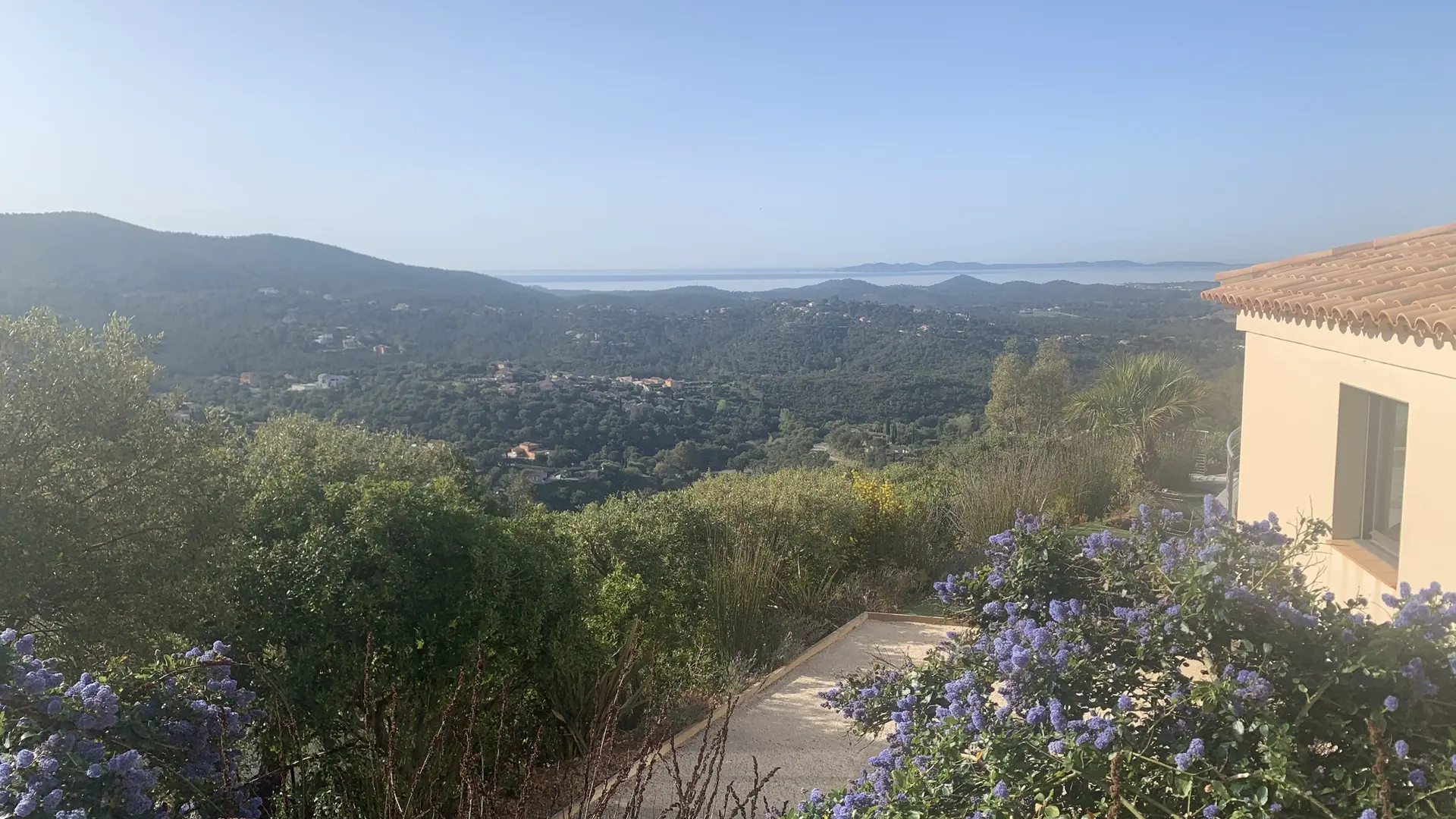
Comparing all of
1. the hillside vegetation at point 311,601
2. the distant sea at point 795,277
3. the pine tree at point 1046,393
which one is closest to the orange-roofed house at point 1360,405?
the hillside vegetation at point 311,601

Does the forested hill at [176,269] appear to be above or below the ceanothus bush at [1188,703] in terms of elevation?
above

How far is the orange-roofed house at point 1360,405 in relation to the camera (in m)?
4.75

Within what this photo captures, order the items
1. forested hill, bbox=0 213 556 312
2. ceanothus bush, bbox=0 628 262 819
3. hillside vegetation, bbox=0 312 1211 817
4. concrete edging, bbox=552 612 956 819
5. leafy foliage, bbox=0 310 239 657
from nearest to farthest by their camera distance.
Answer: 1. ceanothus bush, bbox=0 628 262 819
2. hillside vegetation, bbox=0 312 1211 817
3. leafy foliage, bbox=0 310 239 657
4. concrete edging, bbox=552 612 956 819
5. forested hill, bbox=0 213 556 312

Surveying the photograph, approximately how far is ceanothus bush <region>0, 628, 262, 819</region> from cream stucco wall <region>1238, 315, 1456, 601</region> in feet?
15.7

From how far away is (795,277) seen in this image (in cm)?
10762

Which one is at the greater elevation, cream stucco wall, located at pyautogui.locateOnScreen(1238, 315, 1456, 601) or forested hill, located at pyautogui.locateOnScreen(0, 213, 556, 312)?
forested hill, located at pyautogui.locateOnScreen(0, 213, 556, 312)

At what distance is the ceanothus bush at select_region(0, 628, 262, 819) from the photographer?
183 cm

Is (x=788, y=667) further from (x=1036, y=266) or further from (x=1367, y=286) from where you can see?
(x=1036, y=266)

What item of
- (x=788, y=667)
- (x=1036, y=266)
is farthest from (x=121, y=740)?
(x=1036, y=266)

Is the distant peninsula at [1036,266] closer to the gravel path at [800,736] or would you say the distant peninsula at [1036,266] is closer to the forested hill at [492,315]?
the forested hill at [492,315]

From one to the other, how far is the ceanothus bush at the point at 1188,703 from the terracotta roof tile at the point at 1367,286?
10.1 feet

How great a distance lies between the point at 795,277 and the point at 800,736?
104 m

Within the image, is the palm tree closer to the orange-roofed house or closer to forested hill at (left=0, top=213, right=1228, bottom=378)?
forested hill at (left=0, top=213, right=1228, bottom=378)

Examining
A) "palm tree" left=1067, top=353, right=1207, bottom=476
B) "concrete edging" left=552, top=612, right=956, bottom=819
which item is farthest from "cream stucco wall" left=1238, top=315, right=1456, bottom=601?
"palm tree" left=1067, top=353, right=1207, bottom=476
